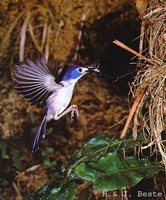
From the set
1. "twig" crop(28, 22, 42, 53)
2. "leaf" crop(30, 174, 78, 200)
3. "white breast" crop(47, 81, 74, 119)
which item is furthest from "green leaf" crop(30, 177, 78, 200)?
"twig" crop(28, 22, 42, 53)

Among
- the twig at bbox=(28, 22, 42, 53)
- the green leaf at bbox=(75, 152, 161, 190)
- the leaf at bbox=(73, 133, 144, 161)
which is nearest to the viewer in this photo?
the green leaf at bbox=(75, 152, 161, 190)

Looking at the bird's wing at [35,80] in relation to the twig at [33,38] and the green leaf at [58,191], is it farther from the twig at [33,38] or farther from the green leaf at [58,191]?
the twig at [33,38]

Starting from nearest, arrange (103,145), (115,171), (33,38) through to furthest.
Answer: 1. (115,171)
2. (103,145)
3. (33,38)

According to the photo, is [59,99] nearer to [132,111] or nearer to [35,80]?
[35,80]

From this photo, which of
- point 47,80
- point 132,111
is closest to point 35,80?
point 47,80

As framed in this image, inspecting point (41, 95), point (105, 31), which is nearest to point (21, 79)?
point (41, 95)

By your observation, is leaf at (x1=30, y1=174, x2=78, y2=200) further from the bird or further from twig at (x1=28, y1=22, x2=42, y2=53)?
twig at (x1=28, y1=22, x2=42, y2=53)
